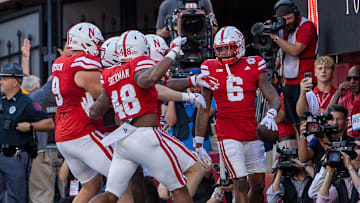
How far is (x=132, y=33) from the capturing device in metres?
7.89

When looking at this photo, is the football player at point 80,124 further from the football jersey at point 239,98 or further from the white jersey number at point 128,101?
the football jersey at point 239,98

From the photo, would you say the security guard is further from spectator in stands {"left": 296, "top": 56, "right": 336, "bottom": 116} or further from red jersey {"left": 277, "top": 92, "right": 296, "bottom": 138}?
spectator in stands {"left": 296, "top": 56, "right": 336, "bottom": 116}

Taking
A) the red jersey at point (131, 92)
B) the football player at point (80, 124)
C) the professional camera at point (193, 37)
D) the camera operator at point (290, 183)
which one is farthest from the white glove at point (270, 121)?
the professional camera at point (193, 37)

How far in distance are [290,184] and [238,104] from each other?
4.13ft

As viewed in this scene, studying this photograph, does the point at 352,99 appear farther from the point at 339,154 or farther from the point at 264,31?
the point at 339,154

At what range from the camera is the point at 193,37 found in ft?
33.5

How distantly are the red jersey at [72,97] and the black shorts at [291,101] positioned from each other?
279 centimetres

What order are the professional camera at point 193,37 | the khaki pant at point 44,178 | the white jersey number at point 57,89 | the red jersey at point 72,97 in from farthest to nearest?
the khaki pant at point 44,178 → the professional camera at point 193,37 → the white jersey number at point 57,89 → the red jersey at point 72,97

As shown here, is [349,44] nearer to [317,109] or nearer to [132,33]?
[317,109]

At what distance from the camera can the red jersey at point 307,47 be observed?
10023mm

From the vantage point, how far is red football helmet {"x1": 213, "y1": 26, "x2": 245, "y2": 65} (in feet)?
29.5

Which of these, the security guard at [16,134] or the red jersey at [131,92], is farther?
the security guard at [16,134]

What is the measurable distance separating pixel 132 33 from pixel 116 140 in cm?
116

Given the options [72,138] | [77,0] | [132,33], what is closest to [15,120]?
[72,138]
